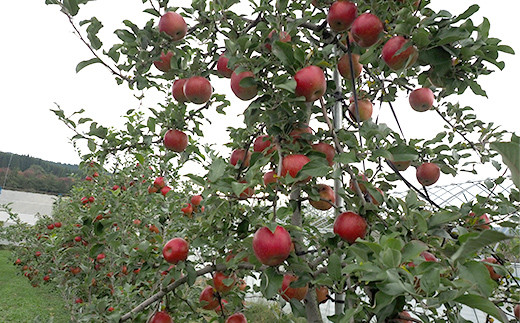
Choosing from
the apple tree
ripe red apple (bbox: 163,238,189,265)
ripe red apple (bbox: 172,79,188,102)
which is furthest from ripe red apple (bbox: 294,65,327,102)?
ripe red apple (bbox: 163,238,189,265)

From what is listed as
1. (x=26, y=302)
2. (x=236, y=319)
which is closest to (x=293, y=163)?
(x=236, y=319)

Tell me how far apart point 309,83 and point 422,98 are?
2.67 feet

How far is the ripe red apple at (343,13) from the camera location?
1.11 meters

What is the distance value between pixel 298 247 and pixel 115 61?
3.20 ft

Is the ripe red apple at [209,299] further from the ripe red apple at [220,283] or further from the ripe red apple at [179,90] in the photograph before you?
the ripe red apple at [179,90]

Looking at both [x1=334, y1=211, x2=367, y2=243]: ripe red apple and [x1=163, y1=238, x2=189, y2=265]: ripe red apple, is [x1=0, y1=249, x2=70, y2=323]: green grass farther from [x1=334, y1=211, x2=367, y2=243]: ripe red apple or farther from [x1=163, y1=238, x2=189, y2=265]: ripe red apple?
[x1=334, y1=211, x2=367, y2=243]: ripe red apple

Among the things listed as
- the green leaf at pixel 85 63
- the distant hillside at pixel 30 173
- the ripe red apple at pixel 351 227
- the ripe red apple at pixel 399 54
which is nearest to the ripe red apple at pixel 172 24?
the green leaf at pixel 85 63

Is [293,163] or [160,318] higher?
[293,163]

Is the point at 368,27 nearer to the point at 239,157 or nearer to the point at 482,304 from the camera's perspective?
the point at 239,157

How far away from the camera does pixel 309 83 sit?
100cm

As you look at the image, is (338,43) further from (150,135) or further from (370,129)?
(150,135)

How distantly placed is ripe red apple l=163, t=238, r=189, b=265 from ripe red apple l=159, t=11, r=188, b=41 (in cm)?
76

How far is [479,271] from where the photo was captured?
0.61m

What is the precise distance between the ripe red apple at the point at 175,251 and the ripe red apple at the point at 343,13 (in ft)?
3.17
